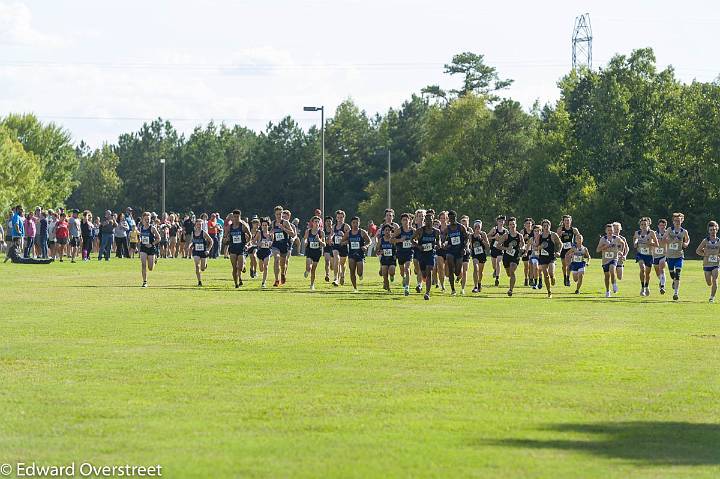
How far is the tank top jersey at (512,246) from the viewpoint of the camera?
107ft

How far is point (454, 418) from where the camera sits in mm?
11750

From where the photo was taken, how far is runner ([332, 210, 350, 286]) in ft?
117

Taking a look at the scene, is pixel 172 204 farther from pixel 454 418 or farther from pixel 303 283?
pixel 454 418

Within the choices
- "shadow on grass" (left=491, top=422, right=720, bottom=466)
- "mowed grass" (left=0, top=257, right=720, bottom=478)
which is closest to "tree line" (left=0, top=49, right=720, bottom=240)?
"mowed grass" (left=0, top=257, right=720, bottom=478)

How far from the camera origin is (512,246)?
32.6m

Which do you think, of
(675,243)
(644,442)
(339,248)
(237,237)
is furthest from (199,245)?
(644,442)

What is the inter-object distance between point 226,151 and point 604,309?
129867mm

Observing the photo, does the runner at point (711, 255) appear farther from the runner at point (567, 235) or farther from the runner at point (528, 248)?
the runner at point (528, 248)

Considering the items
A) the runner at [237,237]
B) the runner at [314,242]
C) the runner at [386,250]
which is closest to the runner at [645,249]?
the runner at [386,250]

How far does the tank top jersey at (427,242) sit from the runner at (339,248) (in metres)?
4.84

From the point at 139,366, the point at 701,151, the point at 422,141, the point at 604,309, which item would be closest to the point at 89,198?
the point at 422,141

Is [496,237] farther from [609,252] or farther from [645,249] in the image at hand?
[645,249]

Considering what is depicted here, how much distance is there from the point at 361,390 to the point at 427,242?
17.3 m

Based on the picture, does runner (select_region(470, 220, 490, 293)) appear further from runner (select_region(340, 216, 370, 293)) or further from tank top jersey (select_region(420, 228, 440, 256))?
tank top jersey (select_region(420, 228, 440, 256))
